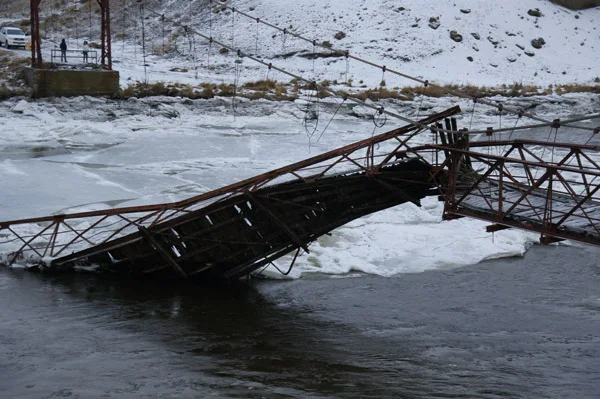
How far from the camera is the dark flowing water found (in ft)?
40.4

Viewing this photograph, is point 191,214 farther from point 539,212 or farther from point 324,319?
point 539,212

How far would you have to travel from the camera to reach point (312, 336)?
1488cm

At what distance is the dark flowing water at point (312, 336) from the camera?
485 inches

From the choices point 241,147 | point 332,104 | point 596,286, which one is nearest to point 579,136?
point 332,104

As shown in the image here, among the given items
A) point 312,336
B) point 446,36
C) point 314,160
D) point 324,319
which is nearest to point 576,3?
point 446,36

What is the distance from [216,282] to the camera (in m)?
18.1

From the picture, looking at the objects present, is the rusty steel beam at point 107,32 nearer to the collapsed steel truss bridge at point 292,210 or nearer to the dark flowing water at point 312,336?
the collapsed steel truss bridge at point 292,210

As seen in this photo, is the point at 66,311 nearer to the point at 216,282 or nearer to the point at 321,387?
the point at 216,282

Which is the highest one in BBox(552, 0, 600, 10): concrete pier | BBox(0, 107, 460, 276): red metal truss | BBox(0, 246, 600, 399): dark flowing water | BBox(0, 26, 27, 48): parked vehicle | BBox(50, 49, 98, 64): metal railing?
BBox(552, 0, 600, 10): concrete pier

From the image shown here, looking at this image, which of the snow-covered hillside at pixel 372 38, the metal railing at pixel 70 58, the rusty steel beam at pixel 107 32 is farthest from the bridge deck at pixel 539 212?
the snow-covered hillside at pixel 372 38

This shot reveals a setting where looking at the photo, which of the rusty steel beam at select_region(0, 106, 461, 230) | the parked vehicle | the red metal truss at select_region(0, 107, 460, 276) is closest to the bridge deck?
the red metal truss at select_region(0, 107, 460, 276)

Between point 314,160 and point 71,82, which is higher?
point 71,82

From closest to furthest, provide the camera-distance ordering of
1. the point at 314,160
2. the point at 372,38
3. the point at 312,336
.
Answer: the point at 312,336 → the point at 314,160 → the point at 372,38

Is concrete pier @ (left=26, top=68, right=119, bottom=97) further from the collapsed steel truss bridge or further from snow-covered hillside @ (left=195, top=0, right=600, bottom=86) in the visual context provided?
the collapsed steel truss bridge
